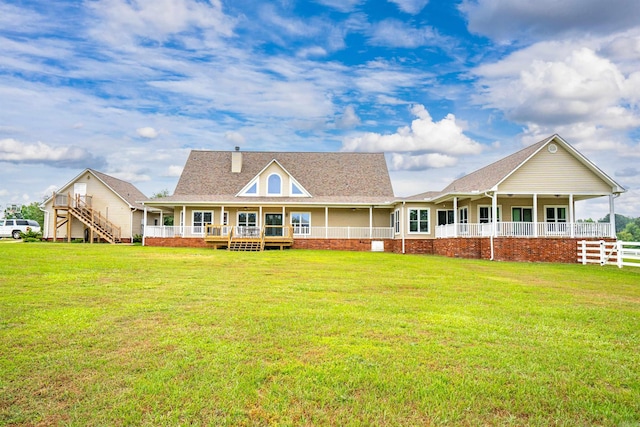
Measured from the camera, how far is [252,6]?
18.3 metres

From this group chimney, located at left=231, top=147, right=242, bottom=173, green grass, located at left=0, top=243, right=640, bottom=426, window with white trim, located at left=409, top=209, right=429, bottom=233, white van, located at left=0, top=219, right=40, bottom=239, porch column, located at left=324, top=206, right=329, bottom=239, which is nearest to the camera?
green grass, located at left=0, top=243, right=640, bottom=426

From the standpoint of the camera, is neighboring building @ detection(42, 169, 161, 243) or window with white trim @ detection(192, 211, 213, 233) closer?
window with white trim @ detection(192, 211, 213, 233)

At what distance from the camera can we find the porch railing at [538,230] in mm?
22328

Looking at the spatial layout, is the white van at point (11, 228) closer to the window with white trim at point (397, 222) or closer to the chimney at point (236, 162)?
the chimney at point (236, 162)

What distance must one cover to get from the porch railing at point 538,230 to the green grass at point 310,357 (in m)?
13.4

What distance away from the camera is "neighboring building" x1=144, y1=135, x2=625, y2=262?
22.6 metres

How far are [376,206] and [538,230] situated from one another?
995 cm

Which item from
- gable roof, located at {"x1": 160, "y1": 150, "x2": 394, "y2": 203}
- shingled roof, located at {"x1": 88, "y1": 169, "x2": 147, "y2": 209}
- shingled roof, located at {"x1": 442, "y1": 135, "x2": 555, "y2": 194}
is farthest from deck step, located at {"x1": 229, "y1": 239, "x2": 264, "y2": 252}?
shingled roof, located at {"x1": 88, "y1": 169, "x2": 147, "y2": 209}

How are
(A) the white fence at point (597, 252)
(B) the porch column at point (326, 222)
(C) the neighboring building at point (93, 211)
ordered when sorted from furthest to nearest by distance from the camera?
(C) the neighboring building at point (93, 211)
(B) the porch column at point (326, 222)
(A) the white fence at point (597, 252)

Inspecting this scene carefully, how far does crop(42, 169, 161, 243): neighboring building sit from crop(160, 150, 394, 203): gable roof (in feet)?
19.6

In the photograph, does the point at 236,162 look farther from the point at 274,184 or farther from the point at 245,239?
the point at 245,239

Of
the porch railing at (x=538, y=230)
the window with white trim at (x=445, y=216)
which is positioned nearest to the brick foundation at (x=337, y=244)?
the window with white trim at (x=445, y=216)

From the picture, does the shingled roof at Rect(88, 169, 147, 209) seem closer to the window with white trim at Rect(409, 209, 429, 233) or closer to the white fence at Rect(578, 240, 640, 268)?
the window with white trim at Rect(409, 209, 429, 233)

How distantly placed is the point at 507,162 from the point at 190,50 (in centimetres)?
1769
